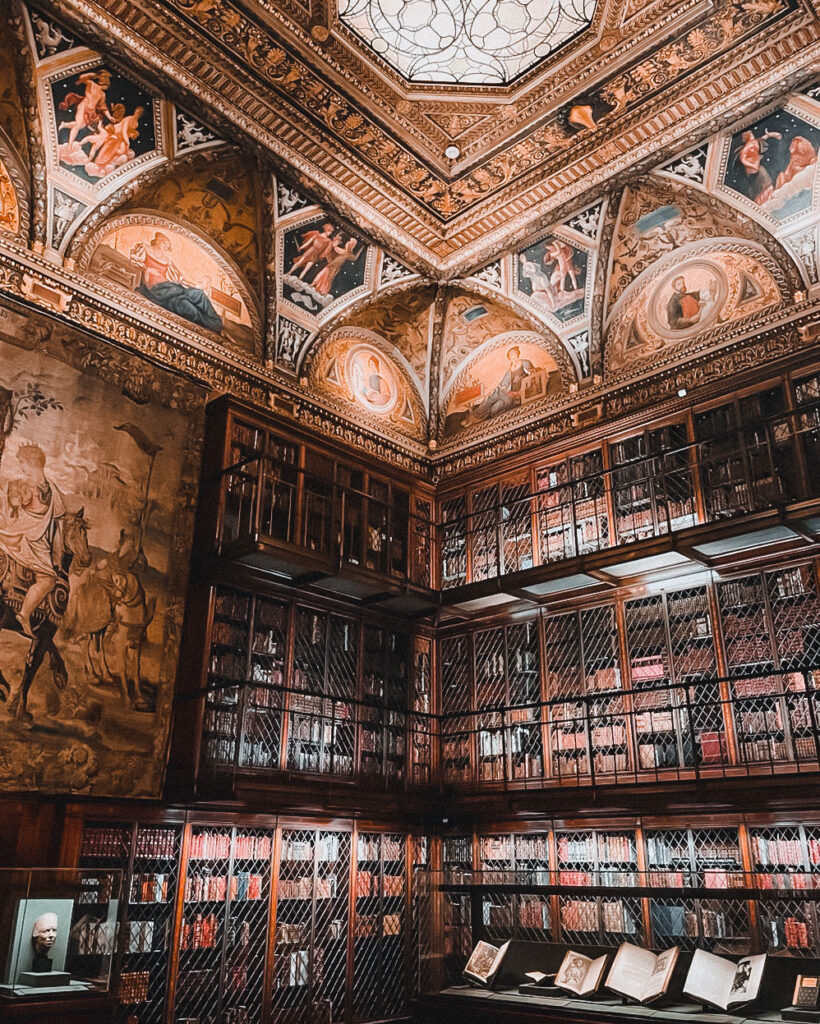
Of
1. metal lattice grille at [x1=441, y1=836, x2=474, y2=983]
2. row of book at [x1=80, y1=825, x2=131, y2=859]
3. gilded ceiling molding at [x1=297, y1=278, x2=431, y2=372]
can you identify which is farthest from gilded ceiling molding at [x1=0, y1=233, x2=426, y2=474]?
metal lattice grille at [x1=441, y1=836, x2=474, y2=983]

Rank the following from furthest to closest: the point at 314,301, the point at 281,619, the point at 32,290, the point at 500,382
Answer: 1. the point at 500,382
2. the point at 314,301
3. the point at 281,619
4. the point at 32,290

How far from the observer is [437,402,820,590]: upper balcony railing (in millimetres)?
8305

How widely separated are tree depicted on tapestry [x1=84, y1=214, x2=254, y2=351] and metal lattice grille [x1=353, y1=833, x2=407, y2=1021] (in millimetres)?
5819

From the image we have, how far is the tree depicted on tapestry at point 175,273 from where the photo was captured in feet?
29.1

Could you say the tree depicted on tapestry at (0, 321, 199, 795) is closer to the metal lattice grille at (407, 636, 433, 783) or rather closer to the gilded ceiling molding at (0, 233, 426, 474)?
the gilded ceiling molding at (0, 233, 426, 474)

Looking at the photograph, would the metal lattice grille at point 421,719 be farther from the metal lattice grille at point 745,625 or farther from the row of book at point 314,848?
the metal lattice grille at point 745,625

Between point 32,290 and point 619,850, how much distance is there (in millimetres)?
7692

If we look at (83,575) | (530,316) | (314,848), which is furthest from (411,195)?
(314,848)

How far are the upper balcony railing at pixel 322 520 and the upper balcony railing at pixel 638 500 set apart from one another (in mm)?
533

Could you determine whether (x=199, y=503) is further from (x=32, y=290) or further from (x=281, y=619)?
(x=32, y=290)

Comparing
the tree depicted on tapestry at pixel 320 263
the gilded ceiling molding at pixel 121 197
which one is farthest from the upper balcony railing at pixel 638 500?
the gilded ceiling molding at pixel 121 197

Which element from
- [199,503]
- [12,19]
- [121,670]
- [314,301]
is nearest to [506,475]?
[314,301]

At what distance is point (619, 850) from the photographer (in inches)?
334

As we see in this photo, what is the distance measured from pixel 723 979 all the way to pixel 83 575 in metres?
5.91
